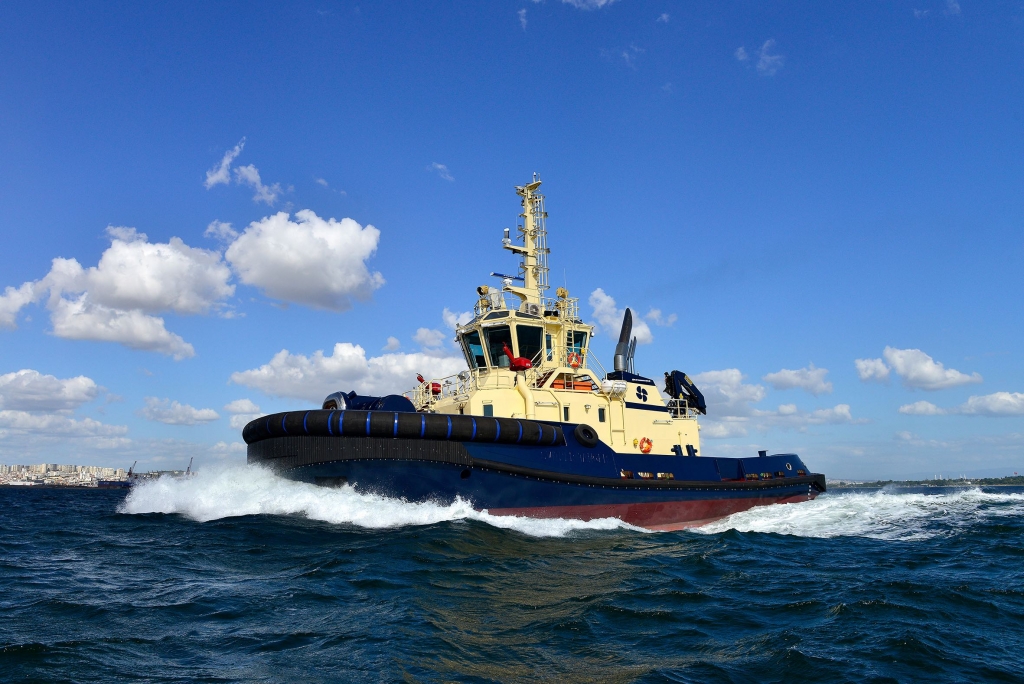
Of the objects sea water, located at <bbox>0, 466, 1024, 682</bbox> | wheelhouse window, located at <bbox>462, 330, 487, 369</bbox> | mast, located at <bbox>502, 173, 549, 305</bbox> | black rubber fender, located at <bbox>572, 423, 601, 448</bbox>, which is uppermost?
mast, located at <bbox>502, 173, 549, 305</bbox>

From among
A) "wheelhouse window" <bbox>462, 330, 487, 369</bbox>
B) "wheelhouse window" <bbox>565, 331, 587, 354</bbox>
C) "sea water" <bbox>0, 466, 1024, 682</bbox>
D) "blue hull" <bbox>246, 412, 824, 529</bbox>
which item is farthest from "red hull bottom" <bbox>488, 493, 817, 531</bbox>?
"wheelhouse window" <bbox>565, 331, 587, 354</bbox>

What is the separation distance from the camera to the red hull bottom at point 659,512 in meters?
13.7

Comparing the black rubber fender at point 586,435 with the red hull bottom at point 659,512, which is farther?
the black rubber fender at point 586,435

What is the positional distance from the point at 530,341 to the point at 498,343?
0.86 meters

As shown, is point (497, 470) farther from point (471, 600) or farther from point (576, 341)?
point (471, 600)

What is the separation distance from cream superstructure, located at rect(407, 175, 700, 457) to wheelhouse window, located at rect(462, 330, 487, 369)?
28 millimetres

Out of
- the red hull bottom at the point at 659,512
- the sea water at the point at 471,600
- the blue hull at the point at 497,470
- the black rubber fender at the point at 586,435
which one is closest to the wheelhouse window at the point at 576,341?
the black rubber fender at the point at 586,435

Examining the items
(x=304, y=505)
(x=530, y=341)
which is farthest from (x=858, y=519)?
(x=304, y=505)

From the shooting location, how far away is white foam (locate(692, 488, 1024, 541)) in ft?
47.4

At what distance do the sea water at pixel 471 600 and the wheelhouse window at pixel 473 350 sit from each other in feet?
16.0

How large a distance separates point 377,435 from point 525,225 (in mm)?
9376

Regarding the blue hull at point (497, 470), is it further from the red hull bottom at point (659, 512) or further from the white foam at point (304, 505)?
the white foam at point (304, 505)

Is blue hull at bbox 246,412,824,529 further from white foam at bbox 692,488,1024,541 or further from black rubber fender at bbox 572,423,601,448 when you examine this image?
white foam at bbox 692,488,1024,541

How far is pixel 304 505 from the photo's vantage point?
495 inches
